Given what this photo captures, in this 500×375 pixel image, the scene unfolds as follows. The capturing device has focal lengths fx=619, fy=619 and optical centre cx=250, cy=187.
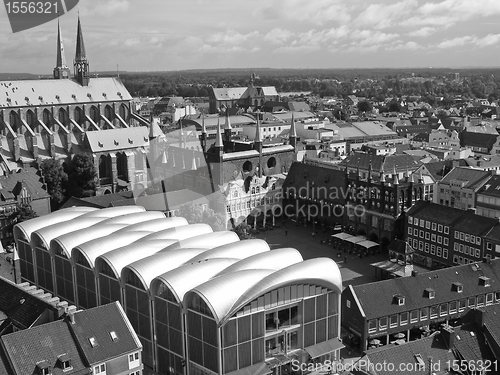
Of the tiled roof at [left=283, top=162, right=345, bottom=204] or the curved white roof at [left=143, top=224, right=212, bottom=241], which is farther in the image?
the tiled roof at [left=283, top=162, right=345, bottom=204]

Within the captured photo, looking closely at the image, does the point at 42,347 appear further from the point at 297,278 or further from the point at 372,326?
the point at 372,326

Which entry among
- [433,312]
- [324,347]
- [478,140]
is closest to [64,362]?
[324,347]

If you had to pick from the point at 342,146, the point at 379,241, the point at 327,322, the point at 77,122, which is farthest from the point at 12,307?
the point at 342,146

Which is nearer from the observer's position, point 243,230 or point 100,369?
point 100,369

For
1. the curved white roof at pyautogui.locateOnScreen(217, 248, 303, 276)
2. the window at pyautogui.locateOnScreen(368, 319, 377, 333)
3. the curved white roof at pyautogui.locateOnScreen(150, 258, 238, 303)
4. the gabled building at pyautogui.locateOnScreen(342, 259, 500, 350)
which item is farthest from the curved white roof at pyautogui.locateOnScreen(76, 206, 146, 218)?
the window at pyautogui.locateOnScreen(368, 319, 377, 333)

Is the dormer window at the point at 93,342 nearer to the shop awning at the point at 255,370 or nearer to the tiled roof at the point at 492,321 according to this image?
the shop awning at the point at 255,370

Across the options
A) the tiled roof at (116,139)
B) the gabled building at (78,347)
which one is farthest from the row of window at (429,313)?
the tiled roof at (116,139)

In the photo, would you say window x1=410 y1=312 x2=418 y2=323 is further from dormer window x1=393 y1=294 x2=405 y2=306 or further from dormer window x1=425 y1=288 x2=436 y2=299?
dormer window x1=425 y1=288 x2=436 y2=299
